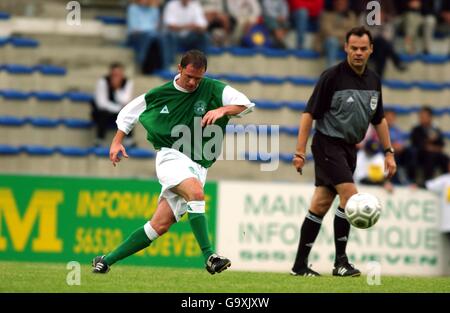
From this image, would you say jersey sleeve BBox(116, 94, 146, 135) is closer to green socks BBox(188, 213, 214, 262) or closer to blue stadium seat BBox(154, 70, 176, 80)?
green socks BBox(188, 213, 214, 262)

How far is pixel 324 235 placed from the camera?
17.5m

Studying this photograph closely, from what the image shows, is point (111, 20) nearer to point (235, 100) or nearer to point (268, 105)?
point (268, 105)

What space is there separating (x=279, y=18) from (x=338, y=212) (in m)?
10.9

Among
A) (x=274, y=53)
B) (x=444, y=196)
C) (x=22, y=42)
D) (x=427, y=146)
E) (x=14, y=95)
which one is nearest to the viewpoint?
(x=444, y=196)

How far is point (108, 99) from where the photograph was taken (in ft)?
63.4

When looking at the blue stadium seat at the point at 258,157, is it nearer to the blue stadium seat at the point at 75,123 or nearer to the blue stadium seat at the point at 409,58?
the blue stadium seat at the point at 75,123

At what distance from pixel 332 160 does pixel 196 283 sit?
2.05 metres

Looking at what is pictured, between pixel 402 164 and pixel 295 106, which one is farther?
pixel 295 106

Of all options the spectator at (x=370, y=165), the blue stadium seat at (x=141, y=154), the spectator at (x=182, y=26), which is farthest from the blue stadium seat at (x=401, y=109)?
the blue stadium seat at (x=141, y=154)

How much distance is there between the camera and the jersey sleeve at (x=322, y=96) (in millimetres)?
11633

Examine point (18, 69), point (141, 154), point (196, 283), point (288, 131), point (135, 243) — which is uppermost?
point (18, 69)

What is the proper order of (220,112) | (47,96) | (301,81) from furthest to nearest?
(301,81)
(47,96)
(220,112)

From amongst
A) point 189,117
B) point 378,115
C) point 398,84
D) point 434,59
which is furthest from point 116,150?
point 434,59

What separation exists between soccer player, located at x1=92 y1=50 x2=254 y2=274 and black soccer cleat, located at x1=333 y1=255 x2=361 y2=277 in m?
1.65
